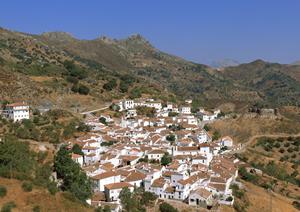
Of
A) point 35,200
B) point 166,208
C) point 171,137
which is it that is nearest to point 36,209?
point 35,200

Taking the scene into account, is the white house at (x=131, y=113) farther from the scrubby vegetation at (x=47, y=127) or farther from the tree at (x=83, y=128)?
the tree at (x=83, y=128)

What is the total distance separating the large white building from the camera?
1937 inches

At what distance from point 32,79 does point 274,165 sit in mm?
42285

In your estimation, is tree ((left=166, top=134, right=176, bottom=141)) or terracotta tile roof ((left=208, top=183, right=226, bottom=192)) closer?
terracotta tile roof ((left=208, top=183, right=226, bottom=192))

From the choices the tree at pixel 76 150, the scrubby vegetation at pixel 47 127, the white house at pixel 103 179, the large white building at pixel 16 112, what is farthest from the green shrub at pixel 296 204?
the large white building at pixel 16 112

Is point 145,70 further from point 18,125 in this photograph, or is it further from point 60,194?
point 60,194

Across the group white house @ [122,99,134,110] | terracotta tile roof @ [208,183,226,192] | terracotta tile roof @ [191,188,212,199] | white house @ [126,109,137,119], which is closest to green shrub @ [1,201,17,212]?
terracotta tile roof @ [191,188,212,199]

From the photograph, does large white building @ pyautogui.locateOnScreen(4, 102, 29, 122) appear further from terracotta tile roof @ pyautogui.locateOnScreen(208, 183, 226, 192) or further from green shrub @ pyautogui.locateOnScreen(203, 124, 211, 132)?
green shrub @ pyautogui.locateOnScreen(203, 124, 211, 132)

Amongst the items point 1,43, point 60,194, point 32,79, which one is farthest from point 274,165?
point 1,43

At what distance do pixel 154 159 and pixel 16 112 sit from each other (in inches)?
771

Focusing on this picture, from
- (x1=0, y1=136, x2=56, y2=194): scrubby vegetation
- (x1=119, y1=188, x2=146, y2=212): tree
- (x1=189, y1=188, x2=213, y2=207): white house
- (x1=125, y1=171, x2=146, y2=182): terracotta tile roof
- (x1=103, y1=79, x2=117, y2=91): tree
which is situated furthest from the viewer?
(x1=103, y1=79, x2=117, y2=91): tree

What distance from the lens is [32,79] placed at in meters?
66.7

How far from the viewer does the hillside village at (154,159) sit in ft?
113

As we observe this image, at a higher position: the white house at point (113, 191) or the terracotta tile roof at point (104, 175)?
the terracotta tile roof at point (104, 175)
